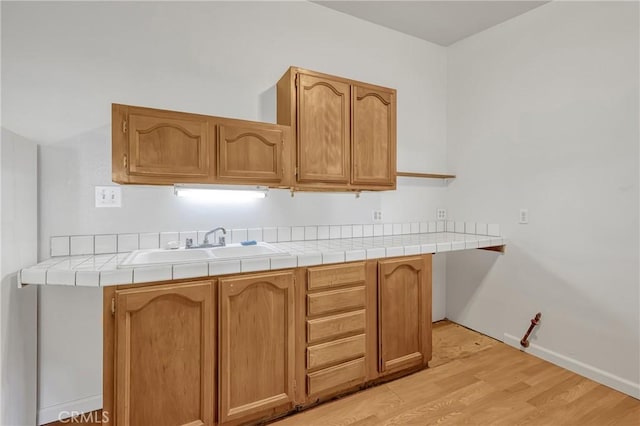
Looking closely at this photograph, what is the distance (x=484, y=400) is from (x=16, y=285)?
2.60 m

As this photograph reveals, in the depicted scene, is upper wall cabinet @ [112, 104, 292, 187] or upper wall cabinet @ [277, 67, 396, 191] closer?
upper wall cabinet @ [112, 104, 292, 187]

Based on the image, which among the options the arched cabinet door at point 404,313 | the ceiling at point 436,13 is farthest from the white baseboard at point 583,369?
the ceiling at point 436,13

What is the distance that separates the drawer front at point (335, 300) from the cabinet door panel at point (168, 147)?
0.96m

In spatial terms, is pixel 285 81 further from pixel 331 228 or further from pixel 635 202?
pixel 635 202

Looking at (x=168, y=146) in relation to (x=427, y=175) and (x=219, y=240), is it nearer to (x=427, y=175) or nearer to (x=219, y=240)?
(x=219, y=240)

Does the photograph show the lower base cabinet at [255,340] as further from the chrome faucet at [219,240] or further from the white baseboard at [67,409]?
the white baseboard at [67,409]

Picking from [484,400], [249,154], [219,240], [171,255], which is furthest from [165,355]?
[484,400]

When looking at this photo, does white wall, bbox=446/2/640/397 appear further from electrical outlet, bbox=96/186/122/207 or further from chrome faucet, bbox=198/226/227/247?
electrical outlet, bbox=96/186/122/207

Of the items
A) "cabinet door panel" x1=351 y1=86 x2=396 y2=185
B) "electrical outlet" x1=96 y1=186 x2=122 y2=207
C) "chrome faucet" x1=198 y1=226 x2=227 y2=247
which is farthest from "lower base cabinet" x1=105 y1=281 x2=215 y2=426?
"cabinet door panel" x1=351 y1=86 x2=396 y2=185

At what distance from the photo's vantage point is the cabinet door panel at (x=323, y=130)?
202 cm

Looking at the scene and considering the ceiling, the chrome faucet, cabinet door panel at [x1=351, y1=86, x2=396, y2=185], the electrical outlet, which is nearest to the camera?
the electrical outlet

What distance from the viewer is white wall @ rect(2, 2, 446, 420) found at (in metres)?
1.72

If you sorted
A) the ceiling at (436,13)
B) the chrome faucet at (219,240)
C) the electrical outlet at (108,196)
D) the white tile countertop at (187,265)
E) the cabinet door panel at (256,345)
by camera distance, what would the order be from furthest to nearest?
the ceiling at (436,13)
the chrome faucet at (219,240)
the electrical outlet at (108,196)
the cabinet door panel at (256,345)
the white tile countertop at (187,265)

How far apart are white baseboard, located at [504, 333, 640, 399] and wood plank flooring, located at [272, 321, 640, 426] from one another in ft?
0.14
